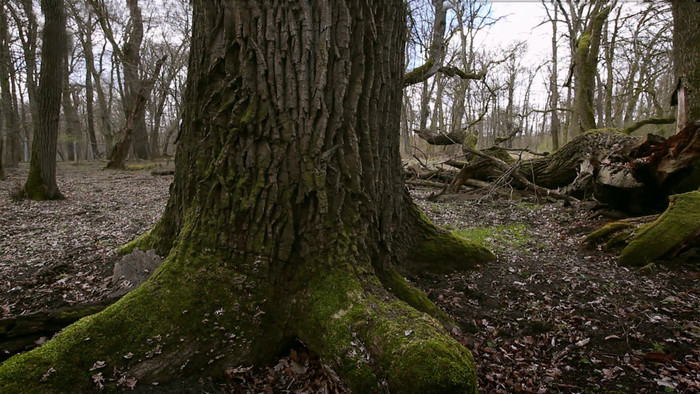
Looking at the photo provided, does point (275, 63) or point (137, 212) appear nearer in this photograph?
point (275, 63)

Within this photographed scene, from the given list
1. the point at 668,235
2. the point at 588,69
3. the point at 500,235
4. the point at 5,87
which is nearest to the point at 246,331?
the point at 500,235

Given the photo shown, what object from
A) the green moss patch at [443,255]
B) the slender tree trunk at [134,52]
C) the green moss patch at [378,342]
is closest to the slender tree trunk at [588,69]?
the green moss patch at [443,255]

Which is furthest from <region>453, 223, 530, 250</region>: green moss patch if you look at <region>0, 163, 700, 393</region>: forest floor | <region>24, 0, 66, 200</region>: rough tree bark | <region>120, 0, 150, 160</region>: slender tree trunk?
<region>120, 0, 150, 160</region>: slender tree trunk

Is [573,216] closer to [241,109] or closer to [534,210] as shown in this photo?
[534,210]

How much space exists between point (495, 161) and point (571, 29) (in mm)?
14028

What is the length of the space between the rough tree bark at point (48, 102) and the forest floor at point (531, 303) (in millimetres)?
3219

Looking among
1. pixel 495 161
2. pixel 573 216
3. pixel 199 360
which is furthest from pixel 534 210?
pixel 199 360

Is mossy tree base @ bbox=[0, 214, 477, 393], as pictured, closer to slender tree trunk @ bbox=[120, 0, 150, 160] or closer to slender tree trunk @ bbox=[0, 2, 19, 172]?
slender tree trunk @ bbox=[0, 2, 19, 172]

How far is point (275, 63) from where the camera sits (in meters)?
2.72

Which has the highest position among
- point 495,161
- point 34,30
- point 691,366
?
point 34,30

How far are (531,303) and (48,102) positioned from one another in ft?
34.9

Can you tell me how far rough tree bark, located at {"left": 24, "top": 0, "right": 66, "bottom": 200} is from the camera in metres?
8.29

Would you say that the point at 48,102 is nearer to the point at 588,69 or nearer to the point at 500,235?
the point at 500,235

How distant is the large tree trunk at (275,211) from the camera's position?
7.61 ft
